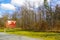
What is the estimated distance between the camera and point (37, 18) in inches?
2227

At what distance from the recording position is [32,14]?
191 ft

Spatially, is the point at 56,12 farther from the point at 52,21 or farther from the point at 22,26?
the point at 22,26

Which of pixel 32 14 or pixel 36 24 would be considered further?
pixel 32 14

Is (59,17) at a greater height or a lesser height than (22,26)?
greater

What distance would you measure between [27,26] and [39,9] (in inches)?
274

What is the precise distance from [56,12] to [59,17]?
1547mm

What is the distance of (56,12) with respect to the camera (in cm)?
4578

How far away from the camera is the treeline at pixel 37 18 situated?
47375 mm

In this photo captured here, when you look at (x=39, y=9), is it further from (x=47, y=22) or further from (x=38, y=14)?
(x=47, y=22)

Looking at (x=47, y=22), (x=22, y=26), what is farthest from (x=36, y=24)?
(x=22, y=26)

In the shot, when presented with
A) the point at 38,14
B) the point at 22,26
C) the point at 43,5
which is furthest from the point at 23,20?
the point at 43,5

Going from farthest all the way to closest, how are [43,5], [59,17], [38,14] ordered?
1. [38,14]
2. [43,5]
3. [59,17]

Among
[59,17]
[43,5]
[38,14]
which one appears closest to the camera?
[59,17]

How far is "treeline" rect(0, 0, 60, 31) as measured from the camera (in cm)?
4738
